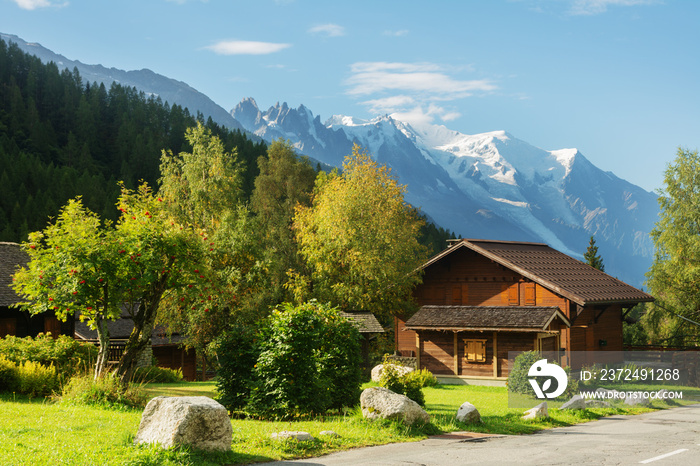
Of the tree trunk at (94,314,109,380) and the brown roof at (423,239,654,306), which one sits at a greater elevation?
the brown roof at (423,239,654,306)

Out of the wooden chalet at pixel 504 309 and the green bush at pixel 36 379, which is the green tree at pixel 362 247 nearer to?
the wooden chalet at pixel 504 309

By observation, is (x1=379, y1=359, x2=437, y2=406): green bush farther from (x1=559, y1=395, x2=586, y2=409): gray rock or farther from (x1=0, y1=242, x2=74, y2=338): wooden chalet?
(x1=0, y1=242, x2=74, y2=338): wooden chalet

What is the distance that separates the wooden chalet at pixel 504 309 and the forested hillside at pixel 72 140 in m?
58.9

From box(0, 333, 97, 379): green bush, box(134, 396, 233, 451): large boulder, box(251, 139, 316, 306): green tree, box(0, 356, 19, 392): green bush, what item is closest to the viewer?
box(134, 396, 233, 451): large boulder

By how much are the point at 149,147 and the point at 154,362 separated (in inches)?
3516

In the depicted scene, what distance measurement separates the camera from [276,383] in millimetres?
15719

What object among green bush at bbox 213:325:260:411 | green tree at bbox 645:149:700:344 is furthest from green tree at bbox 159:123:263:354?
green tree at bbox 645:149:700:344

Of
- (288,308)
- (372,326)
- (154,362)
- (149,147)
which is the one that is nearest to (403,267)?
(372,326)

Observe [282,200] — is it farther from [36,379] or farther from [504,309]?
[36,379]

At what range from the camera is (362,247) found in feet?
146

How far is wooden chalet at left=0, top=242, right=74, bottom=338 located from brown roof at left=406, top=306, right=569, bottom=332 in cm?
1876

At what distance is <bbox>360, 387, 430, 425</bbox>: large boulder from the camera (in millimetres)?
14844

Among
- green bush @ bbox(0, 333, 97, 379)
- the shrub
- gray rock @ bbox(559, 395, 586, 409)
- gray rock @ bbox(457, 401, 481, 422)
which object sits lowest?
gray rock @ bbox(559, 395, 586, 409)

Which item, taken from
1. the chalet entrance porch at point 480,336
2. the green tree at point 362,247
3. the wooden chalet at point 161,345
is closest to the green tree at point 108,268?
the chalet entrance porch at point 480,336
